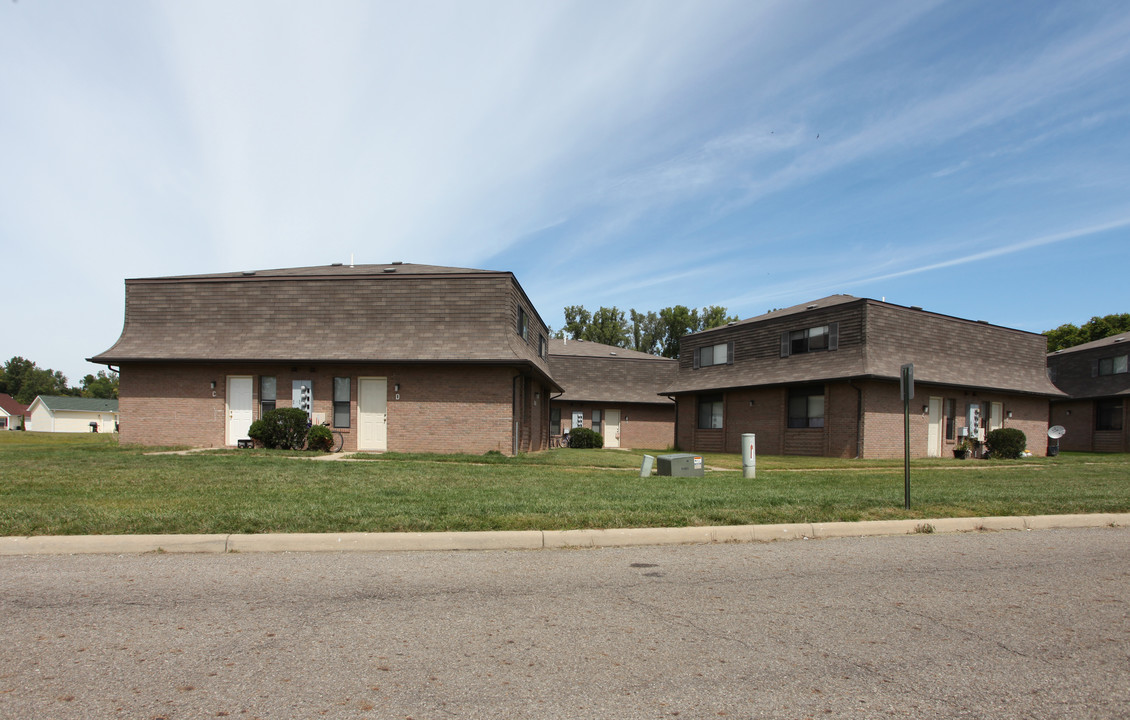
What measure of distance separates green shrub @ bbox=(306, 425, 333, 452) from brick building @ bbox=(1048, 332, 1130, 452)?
3079cm

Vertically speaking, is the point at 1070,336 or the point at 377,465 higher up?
the point at 1070,336

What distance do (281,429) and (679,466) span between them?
11801mm

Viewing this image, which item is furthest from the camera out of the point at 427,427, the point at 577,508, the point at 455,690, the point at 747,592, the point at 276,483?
the point at 427,427

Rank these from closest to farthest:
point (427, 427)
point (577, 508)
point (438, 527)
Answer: point (438, 527), point (577, 508), point (427, 427)

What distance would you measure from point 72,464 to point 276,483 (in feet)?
20.2

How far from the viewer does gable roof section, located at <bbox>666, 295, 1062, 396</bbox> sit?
79.2ft

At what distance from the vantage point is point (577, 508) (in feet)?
29.1

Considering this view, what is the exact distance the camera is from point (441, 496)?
998 centimetres

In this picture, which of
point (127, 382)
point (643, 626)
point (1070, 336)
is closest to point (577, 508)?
point (643, 626)

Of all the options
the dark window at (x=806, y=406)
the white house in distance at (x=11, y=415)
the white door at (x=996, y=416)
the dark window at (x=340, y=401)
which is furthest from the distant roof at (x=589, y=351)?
the white house in distance at (x=11, y=415)

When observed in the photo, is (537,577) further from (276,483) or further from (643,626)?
(276,483)

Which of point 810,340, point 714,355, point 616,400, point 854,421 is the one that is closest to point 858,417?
point 854,421

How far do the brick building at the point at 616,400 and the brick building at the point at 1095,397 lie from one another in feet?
61.1

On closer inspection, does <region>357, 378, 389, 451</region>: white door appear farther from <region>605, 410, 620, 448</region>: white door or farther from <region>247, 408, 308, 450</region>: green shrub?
<region>605, 410, 620, 448</region>: white door
